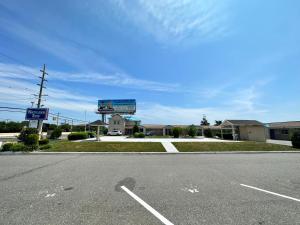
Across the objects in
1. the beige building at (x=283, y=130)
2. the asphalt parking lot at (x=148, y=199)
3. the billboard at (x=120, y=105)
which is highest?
the billboard at (x=120, y=105)

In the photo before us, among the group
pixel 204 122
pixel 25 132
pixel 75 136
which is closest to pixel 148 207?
pixel 25 132

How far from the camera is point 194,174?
22.1 ft

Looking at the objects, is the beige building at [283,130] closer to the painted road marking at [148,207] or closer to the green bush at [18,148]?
the painted road marking at [148,207]

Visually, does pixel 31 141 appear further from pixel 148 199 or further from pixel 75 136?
pixel 148 199

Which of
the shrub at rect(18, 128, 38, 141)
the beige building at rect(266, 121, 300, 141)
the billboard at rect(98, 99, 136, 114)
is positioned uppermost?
the billboard at rect(98, 99, 136, 114)

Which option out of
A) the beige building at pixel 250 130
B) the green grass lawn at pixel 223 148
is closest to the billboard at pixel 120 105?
the beige building at pixel 250 130

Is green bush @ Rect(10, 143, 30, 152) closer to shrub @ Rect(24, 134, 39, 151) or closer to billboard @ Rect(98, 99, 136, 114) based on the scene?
shrub @ Rect(24, 134, 39, 151)

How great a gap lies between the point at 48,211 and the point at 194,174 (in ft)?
17.3

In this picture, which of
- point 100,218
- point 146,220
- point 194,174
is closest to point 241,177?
point 194,174

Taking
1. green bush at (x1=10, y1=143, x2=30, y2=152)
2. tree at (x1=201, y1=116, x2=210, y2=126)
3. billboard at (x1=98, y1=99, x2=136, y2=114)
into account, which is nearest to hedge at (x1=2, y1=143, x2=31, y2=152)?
green bush at (x1=10, y1=143, x2=30, y2=152)

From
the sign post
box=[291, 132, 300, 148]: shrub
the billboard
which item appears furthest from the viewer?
the billboard

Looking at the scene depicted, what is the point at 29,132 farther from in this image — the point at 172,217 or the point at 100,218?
the point at 172,217

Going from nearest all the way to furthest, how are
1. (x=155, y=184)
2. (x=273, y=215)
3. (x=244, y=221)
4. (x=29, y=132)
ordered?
(x=244, y=221), (x=273, y=215), (x=155, y=184), (x=29, y=132)

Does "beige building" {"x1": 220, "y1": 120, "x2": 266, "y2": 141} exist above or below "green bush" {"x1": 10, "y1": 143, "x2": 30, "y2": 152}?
above
